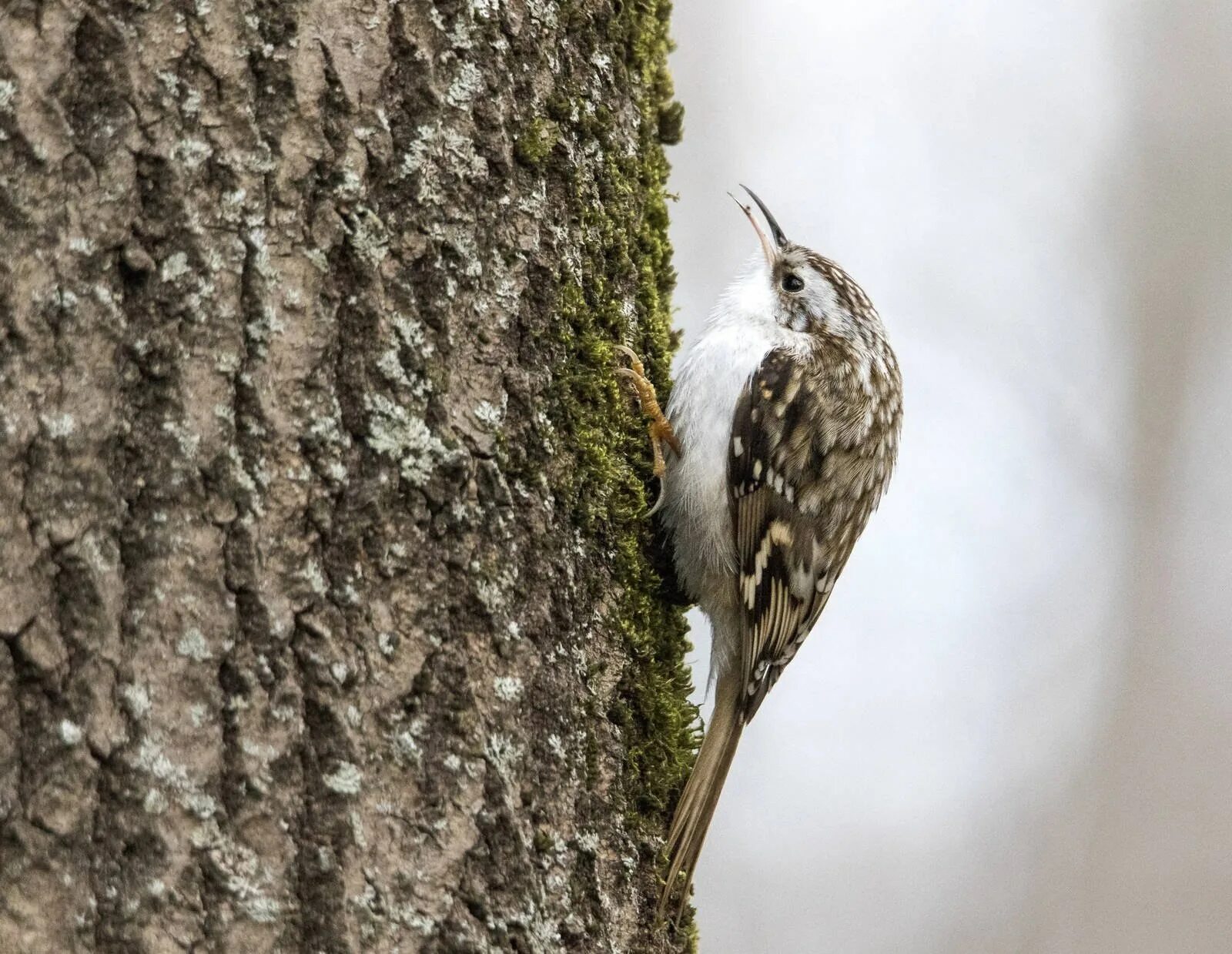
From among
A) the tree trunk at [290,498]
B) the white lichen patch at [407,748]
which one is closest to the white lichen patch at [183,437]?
the tree trunk at [290,498]

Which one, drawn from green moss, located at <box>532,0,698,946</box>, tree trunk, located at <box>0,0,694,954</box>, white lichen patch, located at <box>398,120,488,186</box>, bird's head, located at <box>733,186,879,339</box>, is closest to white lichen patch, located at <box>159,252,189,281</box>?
tree trunk, located at <box>0,0,694,954</box>

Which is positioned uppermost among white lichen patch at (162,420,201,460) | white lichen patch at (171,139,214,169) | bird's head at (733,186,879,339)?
bird's head at (733,186,879,339)

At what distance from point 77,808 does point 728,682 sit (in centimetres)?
137

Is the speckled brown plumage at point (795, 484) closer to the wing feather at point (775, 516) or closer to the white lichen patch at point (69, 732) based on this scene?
the wing feather at point (775, 516)

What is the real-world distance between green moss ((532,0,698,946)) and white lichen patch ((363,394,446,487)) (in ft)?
0.73

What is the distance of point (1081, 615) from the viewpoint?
566 centimetres

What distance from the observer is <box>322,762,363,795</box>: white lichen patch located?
127 centimetres

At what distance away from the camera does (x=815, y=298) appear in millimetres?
2715

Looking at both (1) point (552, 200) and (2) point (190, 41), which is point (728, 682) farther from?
(2) point (190, 41)

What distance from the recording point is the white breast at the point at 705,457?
88.4 inches

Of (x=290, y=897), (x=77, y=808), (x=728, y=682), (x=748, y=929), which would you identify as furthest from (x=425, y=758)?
(x=748, y=929)

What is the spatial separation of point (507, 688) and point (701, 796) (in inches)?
22.6

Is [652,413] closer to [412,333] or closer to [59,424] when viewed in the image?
[412,333]

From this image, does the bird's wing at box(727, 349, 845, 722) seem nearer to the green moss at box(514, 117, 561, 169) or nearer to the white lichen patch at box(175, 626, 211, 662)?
the green moss at box(514, 117, 561, 169)
